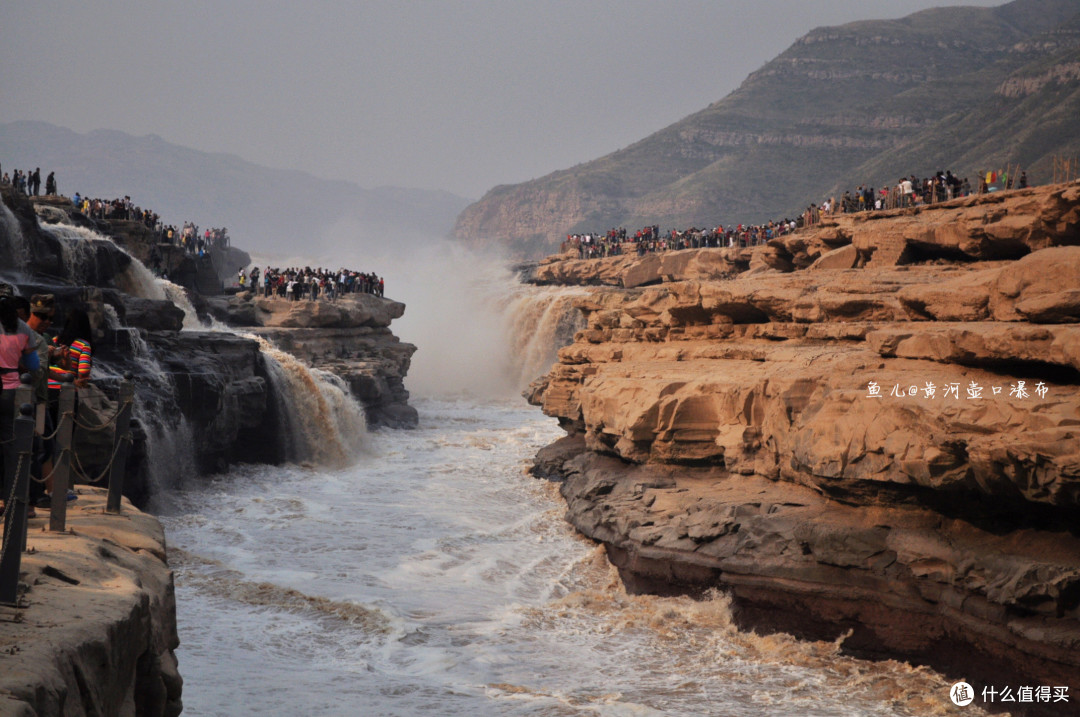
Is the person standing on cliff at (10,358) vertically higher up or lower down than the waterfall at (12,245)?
lower down

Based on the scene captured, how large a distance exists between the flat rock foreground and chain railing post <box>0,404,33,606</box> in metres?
7.94

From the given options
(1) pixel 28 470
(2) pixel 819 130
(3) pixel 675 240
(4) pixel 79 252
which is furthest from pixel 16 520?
(2) pixel 819 130

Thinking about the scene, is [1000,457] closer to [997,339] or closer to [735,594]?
[997,339]

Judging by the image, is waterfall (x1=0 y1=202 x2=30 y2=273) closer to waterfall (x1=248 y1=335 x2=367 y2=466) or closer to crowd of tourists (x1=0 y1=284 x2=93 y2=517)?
waterfall (x1=248 y1=335 x2=367 y2=466)

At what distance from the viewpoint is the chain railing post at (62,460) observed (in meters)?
6.48

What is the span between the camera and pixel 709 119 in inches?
5251

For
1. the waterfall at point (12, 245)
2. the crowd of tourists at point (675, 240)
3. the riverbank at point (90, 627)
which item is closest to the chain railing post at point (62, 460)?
the riverbank at point (90, 627)

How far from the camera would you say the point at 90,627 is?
189 inches

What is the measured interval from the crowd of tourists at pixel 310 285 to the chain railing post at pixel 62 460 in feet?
80.2

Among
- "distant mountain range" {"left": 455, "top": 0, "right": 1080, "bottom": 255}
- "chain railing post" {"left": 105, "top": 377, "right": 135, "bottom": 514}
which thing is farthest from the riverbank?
"distant mountain range" {"left": 455, "top": 0, "right": 1080, "bottom": 255}

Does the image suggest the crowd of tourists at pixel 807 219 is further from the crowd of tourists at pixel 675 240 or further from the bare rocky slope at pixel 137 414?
the bare rocky slope at pixel 137 414

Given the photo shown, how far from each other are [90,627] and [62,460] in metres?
2.09

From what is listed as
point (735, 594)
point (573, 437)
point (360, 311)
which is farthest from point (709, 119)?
point (735, 594)

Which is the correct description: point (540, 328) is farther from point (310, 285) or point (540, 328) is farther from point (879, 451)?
point (879, 451)
